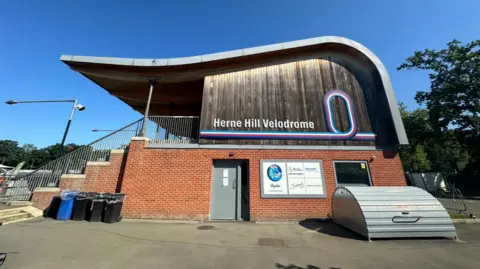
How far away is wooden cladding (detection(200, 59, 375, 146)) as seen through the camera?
899 cm

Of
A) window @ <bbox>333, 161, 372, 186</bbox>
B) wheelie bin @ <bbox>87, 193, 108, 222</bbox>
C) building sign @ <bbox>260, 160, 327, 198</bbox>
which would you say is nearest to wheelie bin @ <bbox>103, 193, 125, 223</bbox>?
wheelie bin @ <bbox>87, 193, 108, 222</bbox>

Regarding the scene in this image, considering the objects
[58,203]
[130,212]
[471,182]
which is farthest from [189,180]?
[471,182]

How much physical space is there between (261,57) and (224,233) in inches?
Result: 326

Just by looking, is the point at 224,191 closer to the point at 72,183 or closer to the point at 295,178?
the point at 295,178

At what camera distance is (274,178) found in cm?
817

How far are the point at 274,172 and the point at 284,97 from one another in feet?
12.2

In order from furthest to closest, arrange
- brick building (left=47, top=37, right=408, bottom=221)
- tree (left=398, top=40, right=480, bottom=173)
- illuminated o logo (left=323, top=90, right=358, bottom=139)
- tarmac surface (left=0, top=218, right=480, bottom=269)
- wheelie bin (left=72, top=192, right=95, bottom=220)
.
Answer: tree (left=398, top=40, right=480, bottom=173)
illuminated o logo (left=323, top=90, right=358, bottom=139)
brick building (left=47, top=37, right=408, bottom=221)
wheelie bin (left=72, top=192, right=95, bottom=220)
tarmac surface (left=0, top=218, right=480, bottom=269)

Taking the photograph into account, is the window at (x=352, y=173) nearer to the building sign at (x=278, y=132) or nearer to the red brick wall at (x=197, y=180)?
the red brick wall at (x=197, y=180)

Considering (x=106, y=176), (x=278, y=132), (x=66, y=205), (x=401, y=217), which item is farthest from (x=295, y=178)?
(x=66, y=205)

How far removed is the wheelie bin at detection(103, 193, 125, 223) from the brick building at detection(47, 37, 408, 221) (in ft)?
1.38

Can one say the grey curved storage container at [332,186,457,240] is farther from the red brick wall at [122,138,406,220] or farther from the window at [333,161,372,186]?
the window at [333,161,372,186]

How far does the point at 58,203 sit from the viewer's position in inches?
315

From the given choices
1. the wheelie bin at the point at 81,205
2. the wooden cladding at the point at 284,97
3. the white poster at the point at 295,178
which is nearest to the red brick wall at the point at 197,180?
the white poster at the point at 295,178

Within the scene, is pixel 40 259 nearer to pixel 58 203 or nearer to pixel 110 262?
pixel 110 262
